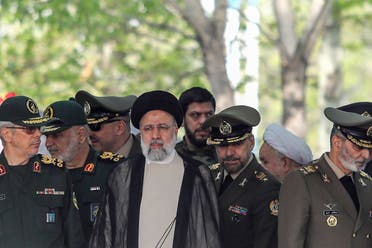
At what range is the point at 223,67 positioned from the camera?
1502 centimetres

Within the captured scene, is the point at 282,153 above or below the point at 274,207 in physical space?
above

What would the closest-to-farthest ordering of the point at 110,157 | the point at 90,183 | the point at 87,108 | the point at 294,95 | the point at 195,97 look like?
the point at 90,183, the point at 110,157, the point at 87,108, the point at 195,97, the point at 294,95

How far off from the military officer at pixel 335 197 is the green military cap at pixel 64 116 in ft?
5.58

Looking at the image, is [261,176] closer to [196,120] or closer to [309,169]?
[309,169]

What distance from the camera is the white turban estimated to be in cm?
870

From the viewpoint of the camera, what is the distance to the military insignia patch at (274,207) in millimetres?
7492

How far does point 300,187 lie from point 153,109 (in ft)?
3.44

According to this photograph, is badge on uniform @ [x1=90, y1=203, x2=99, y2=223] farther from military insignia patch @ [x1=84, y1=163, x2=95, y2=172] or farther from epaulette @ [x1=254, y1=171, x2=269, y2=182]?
epaulette @ [x1=254, y1=171, x2=269, y2=182]

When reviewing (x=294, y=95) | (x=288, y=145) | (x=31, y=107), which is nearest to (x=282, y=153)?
(x=288, y=145)

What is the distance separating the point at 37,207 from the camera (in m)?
7.19

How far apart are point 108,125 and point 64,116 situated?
85cm

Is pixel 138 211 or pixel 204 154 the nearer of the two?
pixel 138 211

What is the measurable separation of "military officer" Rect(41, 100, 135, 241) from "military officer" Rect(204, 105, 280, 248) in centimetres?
72

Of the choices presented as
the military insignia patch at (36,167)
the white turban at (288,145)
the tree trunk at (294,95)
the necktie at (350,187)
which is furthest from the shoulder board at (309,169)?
the tree trunk at (294,95)
